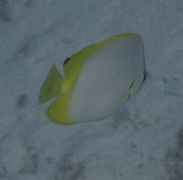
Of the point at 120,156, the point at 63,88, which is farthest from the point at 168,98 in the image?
the point at 63,88

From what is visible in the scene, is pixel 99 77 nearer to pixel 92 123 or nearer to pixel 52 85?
Result: pixel 52 85

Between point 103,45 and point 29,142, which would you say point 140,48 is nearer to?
point 103,45

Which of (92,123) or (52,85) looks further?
(92,123)

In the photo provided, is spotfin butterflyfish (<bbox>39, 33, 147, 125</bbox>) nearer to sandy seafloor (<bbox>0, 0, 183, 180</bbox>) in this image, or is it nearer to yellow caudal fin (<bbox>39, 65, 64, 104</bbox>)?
yellow caudal fin (<bbox>39, 65, 64, 104</bbox>)

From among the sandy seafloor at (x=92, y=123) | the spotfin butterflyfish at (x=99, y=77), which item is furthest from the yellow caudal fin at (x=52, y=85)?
the sandy seafloor at (x=92, y=123)

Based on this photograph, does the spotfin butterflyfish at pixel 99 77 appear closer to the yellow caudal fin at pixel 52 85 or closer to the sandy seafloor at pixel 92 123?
the yellow caudal fin at pixel 52 85

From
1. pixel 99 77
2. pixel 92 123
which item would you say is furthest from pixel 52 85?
pixel 92 123
